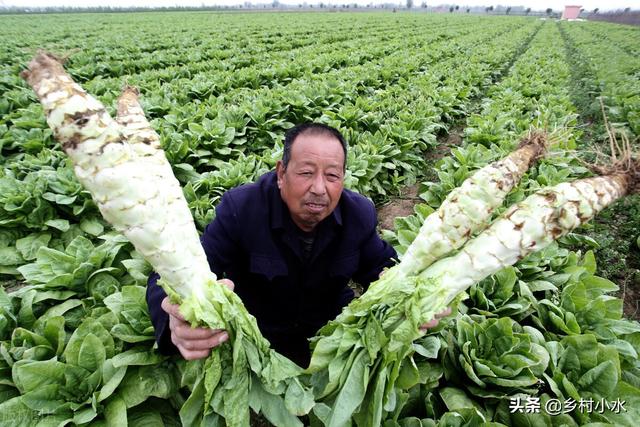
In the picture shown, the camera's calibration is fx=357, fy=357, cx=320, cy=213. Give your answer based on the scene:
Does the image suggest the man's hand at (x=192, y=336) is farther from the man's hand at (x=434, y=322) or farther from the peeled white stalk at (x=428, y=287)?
the man's hand at (x=434, y=322)

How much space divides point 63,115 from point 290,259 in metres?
1.37

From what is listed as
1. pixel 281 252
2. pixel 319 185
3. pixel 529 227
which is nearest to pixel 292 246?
pixel 281 252

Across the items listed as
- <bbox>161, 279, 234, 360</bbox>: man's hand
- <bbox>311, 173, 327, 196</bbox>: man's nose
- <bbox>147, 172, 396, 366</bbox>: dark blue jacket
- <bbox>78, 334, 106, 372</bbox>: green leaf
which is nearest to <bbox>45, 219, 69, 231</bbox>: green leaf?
<bbox>78, 334, 106, 372</bbox>: green leaf

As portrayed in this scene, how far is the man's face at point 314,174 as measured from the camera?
1808mm

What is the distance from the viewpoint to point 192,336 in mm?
1448

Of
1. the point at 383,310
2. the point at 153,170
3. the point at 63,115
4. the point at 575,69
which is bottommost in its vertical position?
the point at 575,69

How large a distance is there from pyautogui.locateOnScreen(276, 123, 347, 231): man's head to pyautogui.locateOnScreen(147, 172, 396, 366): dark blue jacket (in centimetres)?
23

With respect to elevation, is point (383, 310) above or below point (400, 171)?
above

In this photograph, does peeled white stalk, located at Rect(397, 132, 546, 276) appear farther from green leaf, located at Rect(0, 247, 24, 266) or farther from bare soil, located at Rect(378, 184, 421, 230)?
green leaf, located at Rect(0, 247, 24, 266)

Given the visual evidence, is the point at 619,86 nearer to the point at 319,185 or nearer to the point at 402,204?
the point at 402,204

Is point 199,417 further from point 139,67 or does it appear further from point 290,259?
point 139,67

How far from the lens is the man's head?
1.81 m

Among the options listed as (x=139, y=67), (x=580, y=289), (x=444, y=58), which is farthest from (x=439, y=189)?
(x=444, y=58)

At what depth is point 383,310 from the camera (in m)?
1.60
